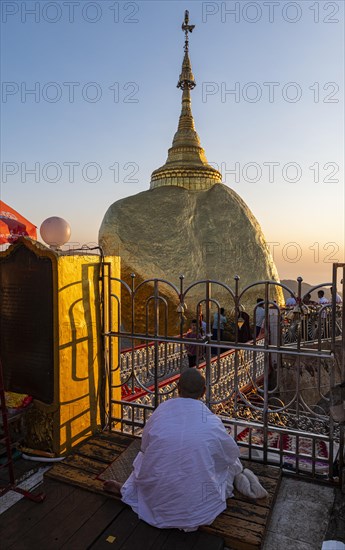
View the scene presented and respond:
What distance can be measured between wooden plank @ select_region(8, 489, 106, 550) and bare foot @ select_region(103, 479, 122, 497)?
3.3 inches

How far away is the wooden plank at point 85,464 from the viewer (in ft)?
11.5

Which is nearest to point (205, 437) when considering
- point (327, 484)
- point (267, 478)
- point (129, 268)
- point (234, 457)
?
point (234, 457)

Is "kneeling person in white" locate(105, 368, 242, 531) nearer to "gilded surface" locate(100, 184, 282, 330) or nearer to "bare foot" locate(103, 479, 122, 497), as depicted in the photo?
"bare foot" locate(103, 479, 122, 497)

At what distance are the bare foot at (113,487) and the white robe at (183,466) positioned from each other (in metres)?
0.26

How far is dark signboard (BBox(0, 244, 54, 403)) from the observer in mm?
3898

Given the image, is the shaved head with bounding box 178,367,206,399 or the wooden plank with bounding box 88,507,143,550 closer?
the wooden plank with bounding box 88,507,143,550

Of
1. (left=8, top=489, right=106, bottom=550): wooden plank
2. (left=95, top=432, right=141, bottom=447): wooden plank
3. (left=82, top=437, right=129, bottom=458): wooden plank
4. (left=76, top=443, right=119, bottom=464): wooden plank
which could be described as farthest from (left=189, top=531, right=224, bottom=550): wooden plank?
(left=95, top=432, right=141, bottom=447): wooden plank

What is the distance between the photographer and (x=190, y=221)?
17.3 metres

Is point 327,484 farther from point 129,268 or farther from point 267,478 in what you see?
point 129,268

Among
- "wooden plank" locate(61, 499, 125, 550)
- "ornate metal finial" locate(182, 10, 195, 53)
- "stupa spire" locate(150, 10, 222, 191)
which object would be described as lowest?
"wooden plank" locate(61, 499, 125, 550)

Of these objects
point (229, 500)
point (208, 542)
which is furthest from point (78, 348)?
point (208, 542)

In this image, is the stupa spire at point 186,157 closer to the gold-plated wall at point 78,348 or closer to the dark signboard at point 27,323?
the gold-plated wall at point 78,348

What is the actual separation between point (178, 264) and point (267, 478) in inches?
504

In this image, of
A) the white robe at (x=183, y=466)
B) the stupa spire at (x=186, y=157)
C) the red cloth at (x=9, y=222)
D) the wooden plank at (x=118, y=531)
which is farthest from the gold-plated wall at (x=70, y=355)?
the stupa spire at (x=186, y=157)
